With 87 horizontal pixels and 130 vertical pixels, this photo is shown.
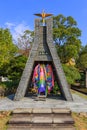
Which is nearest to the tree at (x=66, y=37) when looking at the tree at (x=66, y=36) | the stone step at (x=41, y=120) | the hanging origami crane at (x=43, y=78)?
the tree at (x=66, y=36)

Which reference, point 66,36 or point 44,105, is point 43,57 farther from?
point 66,36

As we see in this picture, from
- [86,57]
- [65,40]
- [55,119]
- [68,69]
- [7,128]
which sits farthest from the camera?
[86,57]

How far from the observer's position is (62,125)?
7824 millimetres

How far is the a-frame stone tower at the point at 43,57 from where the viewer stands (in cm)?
1310

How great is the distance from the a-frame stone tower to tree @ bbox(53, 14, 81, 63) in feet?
59.1

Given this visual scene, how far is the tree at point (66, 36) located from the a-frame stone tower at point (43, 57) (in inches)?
709

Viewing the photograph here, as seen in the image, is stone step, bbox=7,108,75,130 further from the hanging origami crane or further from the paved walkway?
the hanging origami crane

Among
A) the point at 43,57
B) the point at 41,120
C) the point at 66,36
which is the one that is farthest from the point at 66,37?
the point at 41,120

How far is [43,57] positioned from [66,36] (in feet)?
66.4

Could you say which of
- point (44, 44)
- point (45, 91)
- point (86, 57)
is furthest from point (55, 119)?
point (86, 57)

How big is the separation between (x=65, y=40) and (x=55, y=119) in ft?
84.9

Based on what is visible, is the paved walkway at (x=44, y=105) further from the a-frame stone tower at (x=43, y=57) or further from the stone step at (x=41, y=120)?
the stone step at (x=41, y=120)

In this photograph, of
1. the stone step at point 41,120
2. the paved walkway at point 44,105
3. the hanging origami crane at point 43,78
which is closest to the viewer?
the stone step at point 41,120

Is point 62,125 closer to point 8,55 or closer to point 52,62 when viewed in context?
point 52,62
